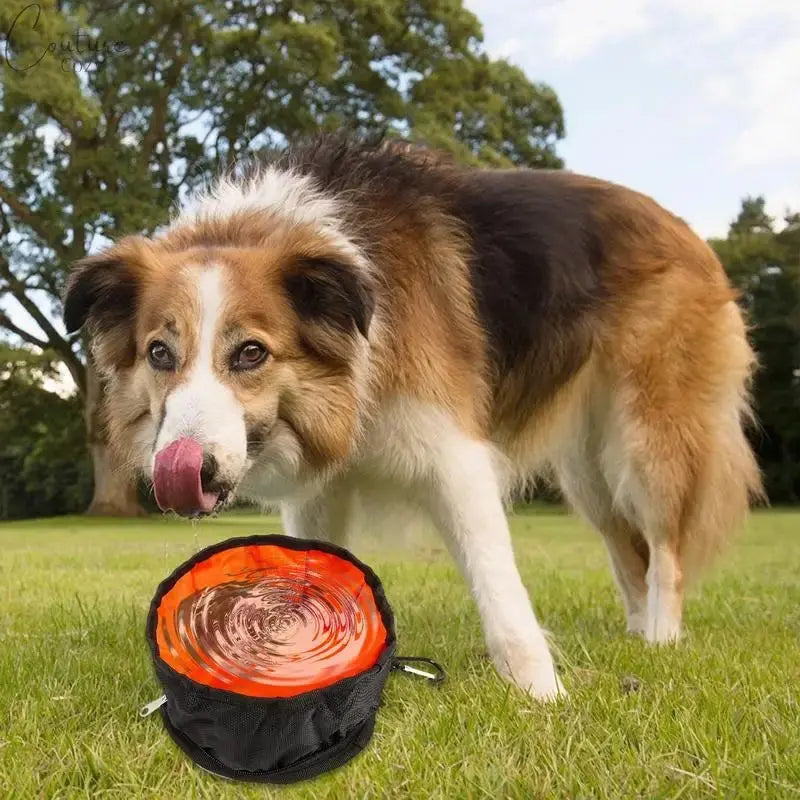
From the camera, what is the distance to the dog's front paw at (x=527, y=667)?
10.3ft

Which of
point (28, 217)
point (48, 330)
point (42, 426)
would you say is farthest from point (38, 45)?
point (42, 426)

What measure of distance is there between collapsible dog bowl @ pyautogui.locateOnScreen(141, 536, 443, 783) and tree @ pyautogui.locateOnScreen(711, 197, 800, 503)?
29.2 m

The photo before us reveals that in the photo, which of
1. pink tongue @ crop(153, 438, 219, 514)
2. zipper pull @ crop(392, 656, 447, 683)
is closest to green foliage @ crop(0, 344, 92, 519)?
zipper pull @ crop(392, 656, 447, 683)

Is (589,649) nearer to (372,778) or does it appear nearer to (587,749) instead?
(587,749)

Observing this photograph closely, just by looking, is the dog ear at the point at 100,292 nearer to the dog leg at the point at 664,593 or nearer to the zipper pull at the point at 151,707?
the zipper pull at the point at 151,707

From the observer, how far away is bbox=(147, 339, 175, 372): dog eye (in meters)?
2.96

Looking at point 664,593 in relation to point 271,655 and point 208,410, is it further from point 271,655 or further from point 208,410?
point 208,410

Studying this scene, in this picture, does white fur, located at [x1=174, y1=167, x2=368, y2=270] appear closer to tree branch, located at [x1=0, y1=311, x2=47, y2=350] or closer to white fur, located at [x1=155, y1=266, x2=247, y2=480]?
white fur, located at [x1=155, y1=266, x2=247, y2=480]

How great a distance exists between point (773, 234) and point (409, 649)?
3403 centimetres

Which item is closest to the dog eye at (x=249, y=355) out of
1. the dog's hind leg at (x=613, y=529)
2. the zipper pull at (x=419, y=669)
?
the zipper pull at (x=419, y=669)

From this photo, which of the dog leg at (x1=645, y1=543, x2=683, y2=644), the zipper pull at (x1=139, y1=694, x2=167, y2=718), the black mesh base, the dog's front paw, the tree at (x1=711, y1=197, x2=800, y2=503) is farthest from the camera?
the tree at (x1=711, y1=197, x2=800, y2=503)

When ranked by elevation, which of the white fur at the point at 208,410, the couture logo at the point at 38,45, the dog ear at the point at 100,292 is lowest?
the white fur at the point at 208,410

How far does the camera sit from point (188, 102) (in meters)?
21.1

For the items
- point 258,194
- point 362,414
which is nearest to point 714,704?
point 362,414
